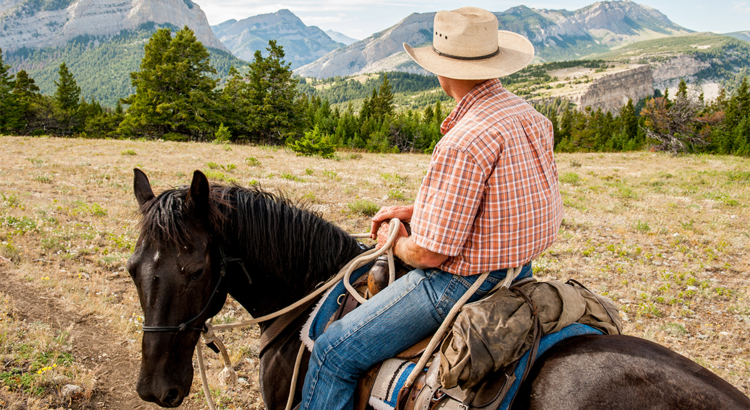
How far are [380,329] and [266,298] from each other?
3.89ft

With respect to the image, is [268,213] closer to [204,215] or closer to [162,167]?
[204,215]

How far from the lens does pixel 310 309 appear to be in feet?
9.24

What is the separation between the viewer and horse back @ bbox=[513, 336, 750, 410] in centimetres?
170

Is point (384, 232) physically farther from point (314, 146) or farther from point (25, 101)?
point (25, 101)

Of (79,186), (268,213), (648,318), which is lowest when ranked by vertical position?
(648,318)

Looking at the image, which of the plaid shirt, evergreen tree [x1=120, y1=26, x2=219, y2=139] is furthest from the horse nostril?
evergreen tree [x1=120, y1=26, x2=219, y2=139]

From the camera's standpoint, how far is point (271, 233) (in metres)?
2.72

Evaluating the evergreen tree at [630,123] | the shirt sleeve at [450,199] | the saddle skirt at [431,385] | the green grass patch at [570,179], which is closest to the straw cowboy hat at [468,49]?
the shirt sleeve at [450,199]

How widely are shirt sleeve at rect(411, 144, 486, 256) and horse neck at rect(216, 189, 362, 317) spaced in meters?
1.11

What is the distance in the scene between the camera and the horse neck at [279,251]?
8.79 feet

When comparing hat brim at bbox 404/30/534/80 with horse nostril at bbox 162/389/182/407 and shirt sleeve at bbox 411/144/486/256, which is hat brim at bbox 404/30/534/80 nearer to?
shirt sleeve at bbox 411/144/486/256

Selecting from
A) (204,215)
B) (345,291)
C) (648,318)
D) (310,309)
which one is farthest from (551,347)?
(648,318)

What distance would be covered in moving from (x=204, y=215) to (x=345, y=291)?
1.10m

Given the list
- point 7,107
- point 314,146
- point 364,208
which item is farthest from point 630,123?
point 7,107
